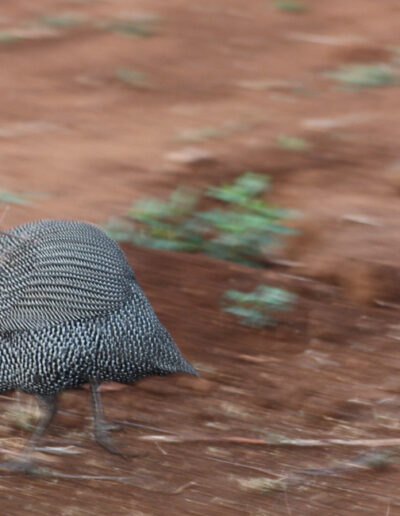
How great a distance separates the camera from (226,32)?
7.28 metres

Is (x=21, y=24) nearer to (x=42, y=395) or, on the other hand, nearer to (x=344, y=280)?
(x=344, y=280)

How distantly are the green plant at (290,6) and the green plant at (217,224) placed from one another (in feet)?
10.1

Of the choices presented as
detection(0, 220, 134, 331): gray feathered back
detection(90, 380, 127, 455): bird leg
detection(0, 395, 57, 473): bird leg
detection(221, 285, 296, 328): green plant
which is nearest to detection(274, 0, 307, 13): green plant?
detection(221, 285, 296, 328): green plant

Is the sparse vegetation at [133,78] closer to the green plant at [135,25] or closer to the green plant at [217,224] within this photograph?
the green plant at [135,25]

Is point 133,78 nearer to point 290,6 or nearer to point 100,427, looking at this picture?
point 290,6

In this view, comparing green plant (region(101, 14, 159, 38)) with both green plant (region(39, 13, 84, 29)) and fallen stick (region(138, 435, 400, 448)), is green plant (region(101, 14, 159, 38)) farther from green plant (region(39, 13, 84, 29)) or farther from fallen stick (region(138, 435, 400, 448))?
fallen stick (region(138, 435, 400, 448))

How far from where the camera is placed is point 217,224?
4.64 metres

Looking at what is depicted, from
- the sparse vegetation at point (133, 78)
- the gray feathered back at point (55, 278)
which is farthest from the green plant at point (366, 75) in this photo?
the gray feathered back at point (55, 278)

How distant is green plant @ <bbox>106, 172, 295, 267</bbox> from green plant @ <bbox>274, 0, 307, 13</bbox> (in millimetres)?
3077

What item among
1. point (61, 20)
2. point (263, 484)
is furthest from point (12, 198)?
point (61, 20)

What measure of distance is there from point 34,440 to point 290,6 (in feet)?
17.4

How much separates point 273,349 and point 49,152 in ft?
8.35

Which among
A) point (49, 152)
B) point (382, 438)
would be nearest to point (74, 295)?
point (382, 438)

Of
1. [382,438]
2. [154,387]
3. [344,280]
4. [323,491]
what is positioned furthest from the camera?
[344,280]
